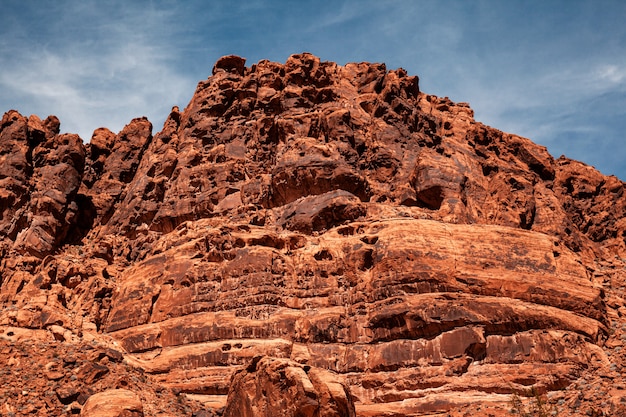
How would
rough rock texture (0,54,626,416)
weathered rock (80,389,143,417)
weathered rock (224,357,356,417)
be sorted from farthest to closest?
rough rock texture (0,54,626,416) < weathered rock (80,389,143,417) < weathered rock (224,357,356,417)

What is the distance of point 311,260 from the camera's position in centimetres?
4475

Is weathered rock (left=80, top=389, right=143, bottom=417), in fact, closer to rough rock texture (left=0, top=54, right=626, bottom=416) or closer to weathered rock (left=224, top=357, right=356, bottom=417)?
rough rock texture (left=0, top=54, right=626, bottom=416)

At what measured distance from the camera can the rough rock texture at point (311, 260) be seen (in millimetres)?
36344

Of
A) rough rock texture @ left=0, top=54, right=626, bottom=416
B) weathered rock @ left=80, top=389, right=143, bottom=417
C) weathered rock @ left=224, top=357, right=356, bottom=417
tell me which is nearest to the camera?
weathered rock @ left=224, top=357, right=356, bottom=417

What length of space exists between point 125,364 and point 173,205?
18.7 meters

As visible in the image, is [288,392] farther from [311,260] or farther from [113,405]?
[311,260]

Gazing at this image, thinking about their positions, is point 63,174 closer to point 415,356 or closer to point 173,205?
point 173,205

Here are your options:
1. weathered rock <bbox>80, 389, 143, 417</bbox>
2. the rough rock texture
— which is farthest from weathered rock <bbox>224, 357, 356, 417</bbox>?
weathered rock <bbox>80, 389, 143, 417</bbox>

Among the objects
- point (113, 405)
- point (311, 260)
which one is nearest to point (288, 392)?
point (113, 405)

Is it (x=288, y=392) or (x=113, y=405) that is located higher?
(x=288, y=392)

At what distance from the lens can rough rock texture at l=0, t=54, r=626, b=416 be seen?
119ft

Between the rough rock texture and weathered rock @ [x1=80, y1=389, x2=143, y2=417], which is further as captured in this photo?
the rough rock texture

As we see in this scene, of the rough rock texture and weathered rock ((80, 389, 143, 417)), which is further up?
the rough rock texture

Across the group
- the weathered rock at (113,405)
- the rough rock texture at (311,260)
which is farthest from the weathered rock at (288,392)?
the weathered rock at (113,405)
